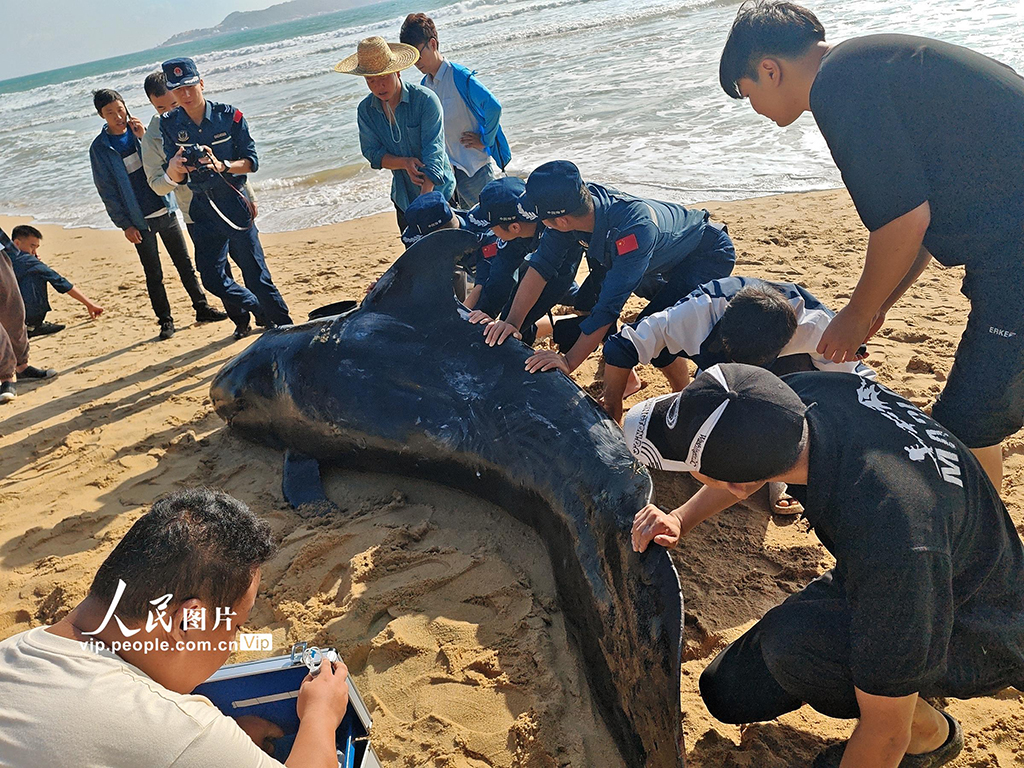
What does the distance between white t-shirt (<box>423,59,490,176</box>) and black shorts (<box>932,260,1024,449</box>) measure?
14.8 feet

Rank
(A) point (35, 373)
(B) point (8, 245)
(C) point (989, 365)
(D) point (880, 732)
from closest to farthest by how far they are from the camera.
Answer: (D) point (880, 732) → (C) point (989, 365) → (A) point (35, 373) → (B) point (8, 245)

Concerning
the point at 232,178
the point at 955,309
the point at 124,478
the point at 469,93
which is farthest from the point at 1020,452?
the point at 232,178

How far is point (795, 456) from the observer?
2.13 meters

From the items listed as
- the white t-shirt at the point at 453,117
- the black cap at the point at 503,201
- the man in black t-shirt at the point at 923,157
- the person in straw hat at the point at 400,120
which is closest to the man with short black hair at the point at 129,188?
the person in straw hat at the point at 400,120

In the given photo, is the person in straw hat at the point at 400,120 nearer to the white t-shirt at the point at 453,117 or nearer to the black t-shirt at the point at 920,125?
the white t-shirt at the point at 453,117

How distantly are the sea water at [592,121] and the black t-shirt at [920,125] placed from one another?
649 centimetres

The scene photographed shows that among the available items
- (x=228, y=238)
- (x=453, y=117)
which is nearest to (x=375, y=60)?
(x=453, y=117)

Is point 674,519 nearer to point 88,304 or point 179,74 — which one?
point 179,74

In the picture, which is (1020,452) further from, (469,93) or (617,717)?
(469,93)

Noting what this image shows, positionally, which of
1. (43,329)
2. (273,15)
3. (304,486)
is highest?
(273,15)

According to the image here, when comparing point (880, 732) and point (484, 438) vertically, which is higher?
point (484, 438)

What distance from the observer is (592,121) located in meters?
13.6

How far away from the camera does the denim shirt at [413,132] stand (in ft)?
19.8

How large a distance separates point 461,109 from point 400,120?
70cm
